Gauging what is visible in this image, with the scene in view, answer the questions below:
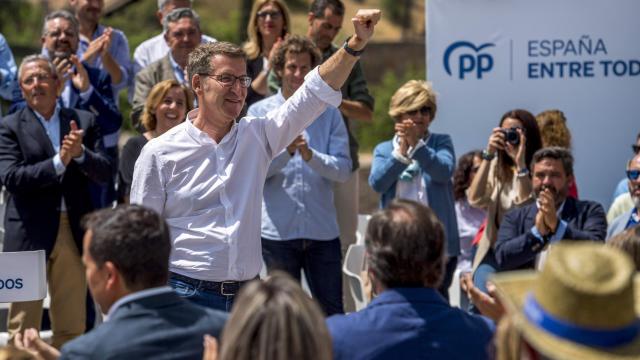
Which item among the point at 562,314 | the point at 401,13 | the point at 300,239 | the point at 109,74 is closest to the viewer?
the point at 562,314

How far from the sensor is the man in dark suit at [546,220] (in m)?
5.97

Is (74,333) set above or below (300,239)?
below

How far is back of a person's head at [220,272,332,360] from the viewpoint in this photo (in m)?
2.70

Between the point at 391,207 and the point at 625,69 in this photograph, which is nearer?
the point at 391,207

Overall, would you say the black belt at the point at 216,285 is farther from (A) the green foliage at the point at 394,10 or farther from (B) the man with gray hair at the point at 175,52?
(A) the green foliage at the point at 394,10

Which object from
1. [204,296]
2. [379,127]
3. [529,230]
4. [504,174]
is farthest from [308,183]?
[379,127]

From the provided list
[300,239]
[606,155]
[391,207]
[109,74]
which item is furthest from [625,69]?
[391,207]

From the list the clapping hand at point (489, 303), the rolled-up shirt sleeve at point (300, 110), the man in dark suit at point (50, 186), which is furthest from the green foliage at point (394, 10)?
the clapping hand at point (489, 303)

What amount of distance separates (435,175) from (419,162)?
0.42 ft

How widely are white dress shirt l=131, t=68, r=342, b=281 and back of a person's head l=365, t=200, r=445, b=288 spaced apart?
4.05 ft

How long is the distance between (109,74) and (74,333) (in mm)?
2034

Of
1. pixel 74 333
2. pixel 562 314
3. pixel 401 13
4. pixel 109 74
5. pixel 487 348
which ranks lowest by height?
pixel 74 333

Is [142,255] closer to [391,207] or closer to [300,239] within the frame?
[391,207]

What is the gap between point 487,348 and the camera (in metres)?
3.48
